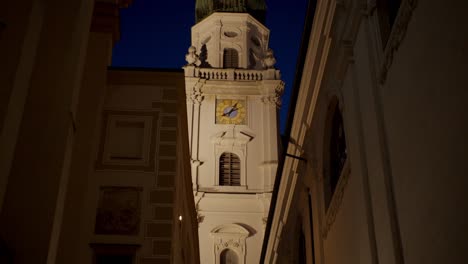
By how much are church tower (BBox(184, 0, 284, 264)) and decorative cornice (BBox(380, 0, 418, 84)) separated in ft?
89.6

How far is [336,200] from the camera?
523 inches

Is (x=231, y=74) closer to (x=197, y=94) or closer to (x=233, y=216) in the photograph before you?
(x=197, y=94)

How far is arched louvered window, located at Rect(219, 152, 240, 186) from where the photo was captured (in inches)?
1521

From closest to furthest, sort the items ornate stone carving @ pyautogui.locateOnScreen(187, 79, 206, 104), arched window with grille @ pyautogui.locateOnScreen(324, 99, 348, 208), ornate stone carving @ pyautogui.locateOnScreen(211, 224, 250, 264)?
arched window with grille @ pyautogui.locateOnScreen(324, 99, 348, 208) → ornate stone carving @ pyautogui.locateOnScreen(211, 224, 250, 264) → ornate stone carving @ pyautogui.locateOnScreen(187, 79, 206, 104)

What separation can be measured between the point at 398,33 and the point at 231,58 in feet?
116

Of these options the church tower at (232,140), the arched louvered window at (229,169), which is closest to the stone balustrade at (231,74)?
the church tower at (232,140)

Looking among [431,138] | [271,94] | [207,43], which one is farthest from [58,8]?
[207,43]

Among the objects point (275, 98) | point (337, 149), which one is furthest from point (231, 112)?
point (337, 149)

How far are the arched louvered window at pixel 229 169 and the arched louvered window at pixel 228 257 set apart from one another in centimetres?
363

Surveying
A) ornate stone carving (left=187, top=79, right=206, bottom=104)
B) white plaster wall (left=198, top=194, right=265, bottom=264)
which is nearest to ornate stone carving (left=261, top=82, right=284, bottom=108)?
ornate stone carving (left=187, top=79, right=206, bottom=104)

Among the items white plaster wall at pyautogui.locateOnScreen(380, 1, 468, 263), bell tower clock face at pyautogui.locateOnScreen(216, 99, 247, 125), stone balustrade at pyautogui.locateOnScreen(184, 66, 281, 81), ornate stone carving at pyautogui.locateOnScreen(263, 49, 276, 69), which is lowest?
white plaster wall at pyautogui.locateOnScreen(380, 1, 468, 263)

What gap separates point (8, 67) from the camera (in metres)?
8.45

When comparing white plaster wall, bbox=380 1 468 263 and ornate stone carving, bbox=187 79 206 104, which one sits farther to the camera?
ornate stone carving, bbox=187 79 206 104

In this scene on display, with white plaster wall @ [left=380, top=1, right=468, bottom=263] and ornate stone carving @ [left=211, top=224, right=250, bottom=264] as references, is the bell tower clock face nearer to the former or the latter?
ornate stone carving @ [left=211, top=224, right=250, bottom=264]
